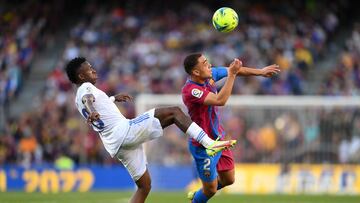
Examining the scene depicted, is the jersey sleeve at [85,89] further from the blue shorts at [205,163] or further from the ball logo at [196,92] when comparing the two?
the blue shorts at [205,163]

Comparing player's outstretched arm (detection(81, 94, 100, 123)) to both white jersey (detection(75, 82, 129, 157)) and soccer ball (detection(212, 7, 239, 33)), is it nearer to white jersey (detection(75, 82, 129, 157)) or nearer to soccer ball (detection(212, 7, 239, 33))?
white jersey (detection(75, 82, 129, 157))

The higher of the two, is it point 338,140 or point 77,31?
point 77,31

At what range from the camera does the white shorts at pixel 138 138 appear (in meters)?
12.6

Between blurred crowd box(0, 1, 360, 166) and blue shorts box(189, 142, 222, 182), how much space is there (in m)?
10.7

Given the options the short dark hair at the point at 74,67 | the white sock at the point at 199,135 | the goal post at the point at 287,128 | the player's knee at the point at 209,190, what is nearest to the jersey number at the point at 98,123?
the short dark hair at the point at 74,67

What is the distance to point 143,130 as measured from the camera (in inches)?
495

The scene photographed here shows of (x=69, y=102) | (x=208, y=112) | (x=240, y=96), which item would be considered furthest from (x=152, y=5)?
(x=208, y=112)

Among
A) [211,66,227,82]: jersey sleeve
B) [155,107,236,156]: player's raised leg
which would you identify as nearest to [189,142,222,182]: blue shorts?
[155,107,236,156]: player's raised leg

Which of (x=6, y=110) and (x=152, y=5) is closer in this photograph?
(x=6, y=110)

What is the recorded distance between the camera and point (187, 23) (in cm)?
3055

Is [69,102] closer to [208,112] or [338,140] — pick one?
[338,140]

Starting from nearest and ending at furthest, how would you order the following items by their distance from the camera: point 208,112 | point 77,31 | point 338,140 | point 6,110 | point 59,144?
1. point 208,112
2. point 338,140
3. point 59,144
4. point 6,110
5. point 77,31

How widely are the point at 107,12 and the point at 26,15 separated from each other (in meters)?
3.05

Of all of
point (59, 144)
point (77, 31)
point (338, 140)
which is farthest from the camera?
point (77, 31)
